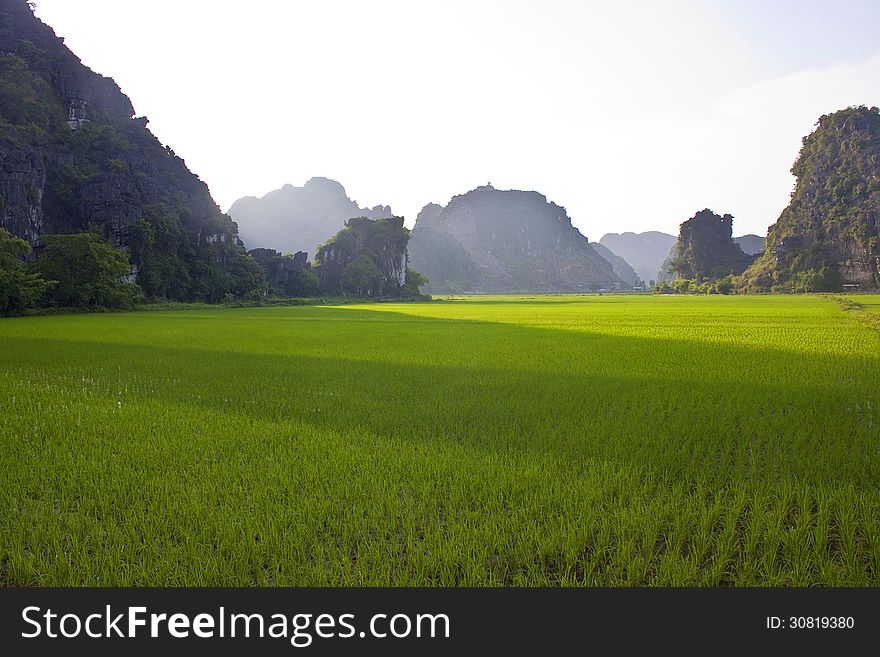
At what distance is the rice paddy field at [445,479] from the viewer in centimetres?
271

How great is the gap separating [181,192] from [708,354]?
221 feet

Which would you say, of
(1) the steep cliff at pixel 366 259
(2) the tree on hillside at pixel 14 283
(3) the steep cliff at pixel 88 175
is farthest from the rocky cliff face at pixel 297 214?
(2) the tree on hillside at pixel 14 283

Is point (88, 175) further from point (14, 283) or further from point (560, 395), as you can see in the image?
point (560, 395)

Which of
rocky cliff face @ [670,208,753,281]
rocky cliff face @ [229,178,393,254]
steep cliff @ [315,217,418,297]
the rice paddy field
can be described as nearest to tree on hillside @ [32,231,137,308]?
the rice paddy field

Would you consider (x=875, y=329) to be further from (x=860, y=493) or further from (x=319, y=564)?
(x=319, y=564)

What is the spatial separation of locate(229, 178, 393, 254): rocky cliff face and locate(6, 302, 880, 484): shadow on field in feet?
568

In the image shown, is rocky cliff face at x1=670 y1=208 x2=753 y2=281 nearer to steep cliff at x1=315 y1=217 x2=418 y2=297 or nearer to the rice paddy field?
steep cliff at x1=315 y1=217 x2=418 y2=297

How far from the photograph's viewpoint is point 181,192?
62.9 metres

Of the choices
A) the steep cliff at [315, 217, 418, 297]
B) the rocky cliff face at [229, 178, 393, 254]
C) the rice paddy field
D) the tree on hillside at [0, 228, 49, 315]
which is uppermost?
the rocky cliff face at [229, 178, 393, 254]

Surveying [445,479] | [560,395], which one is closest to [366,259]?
[560,395]

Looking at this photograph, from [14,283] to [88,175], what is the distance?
95.4 feet

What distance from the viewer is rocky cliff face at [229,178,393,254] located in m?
180

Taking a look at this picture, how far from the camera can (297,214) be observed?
190 m

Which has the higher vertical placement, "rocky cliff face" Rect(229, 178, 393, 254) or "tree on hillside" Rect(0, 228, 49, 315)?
"rocky cliff face" Rect(229, 178, 393, 254)
